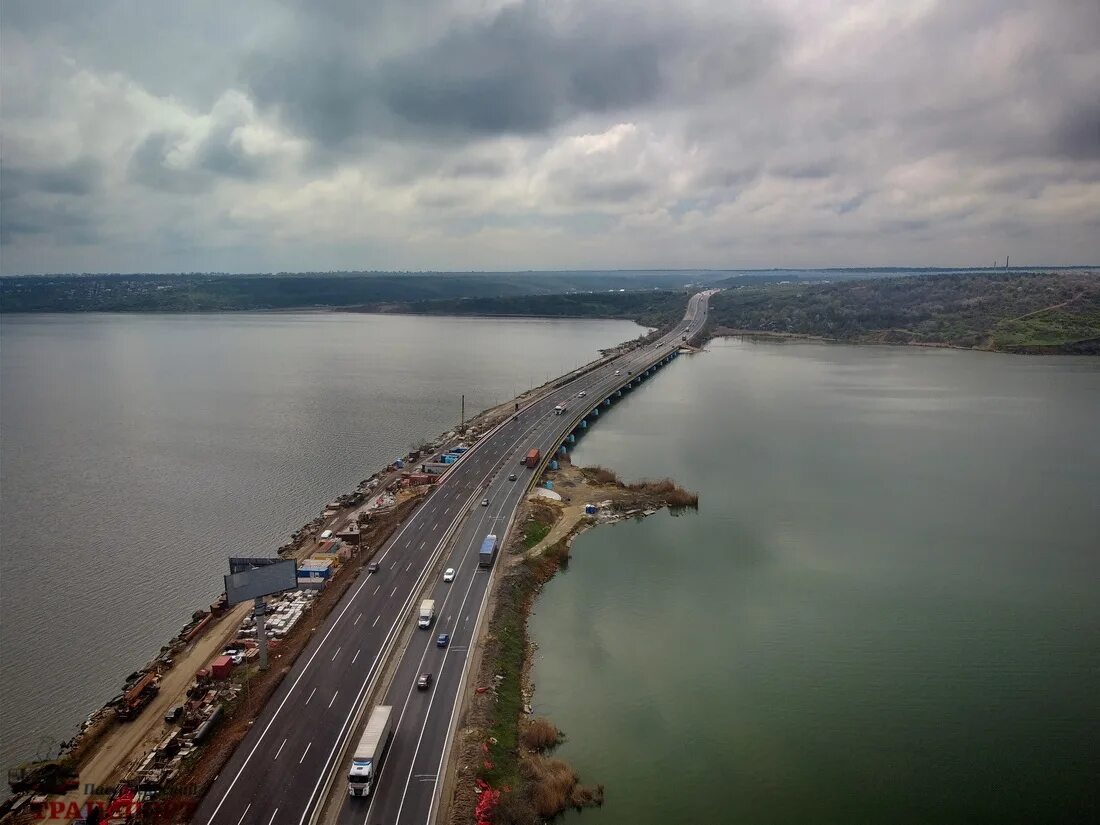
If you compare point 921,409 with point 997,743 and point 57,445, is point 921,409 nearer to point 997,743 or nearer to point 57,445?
point 997,743

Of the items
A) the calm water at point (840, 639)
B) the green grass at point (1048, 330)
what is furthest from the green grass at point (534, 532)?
the green grass at point (1048, 330)

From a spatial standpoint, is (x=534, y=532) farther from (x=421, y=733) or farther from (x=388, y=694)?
(x=421, y=733)

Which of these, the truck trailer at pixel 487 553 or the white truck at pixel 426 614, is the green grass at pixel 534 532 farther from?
the white truck at pixel 426 614

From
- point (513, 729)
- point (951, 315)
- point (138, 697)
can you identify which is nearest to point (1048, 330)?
point (951, 315)

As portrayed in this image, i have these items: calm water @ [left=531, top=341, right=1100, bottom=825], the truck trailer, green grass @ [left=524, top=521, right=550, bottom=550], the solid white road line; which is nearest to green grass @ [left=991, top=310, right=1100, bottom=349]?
calm water @ [left=531, top=341, right=1100, bottom=825]

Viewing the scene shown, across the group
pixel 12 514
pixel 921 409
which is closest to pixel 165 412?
pixel 12 514

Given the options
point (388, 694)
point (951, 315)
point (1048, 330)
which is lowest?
point (388, 694)
